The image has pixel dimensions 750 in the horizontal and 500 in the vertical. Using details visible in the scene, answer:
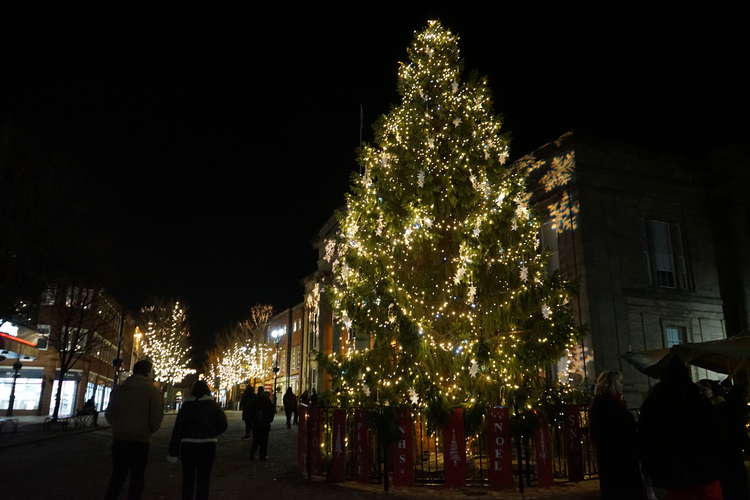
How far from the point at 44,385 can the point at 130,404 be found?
43.4 m

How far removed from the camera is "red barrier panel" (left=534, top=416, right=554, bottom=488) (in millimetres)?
9820

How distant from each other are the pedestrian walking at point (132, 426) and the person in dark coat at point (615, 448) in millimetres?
5031

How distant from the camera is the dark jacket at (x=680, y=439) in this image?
3.99m

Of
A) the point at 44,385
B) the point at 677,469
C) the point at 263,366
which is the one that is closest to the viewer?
the point at 677,469

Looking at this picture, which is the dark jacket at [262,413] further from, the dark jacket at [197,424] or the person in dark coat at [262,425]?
the dark jacket at [197,424]

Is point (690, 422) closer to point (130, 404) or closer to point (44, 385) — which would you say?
point (130, 404)

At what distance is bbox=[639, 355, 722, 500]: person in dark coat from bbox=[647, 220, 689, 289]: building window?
59.8ft

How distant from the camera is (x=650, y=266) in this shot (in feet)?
68.2

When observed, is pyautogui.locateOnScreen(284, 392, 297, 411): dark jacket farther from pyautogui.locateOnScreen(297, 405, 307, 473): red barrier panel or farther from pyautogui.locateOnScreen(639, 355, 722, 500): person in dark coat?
pyautogui.locateOnScreen(639, 355, 722, 500): person in dark coat

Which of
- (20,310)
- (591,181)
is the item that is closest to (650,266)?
(591,181)

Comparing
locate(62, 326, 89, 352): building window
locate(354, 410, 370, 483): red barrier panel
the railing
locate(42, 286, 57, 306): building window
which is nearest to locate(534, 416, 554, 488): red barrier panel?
the railing

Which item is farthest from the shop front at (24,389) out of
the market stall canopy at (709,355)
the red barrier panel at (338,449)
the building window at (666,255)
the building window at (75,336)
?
the building window at (666,255)

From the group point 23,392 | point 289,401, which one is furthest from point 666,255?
point 23,392

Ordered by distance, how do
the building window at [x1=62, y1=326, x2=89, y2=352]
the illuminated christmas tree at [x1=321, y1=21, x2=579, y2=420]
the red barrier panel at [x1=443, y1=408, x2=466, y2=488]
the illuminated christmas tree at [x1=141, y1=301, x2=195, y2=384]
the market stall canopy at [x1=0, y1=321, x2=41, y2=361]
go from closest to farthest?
the red barrier panel at [x1=443, y1=408, x2=466, y2=488]
the illuminated christmas tree at [x1=321, y1=21, x2=579, y2=420]
the market stall canopy at [x1=0, y1=321, x2=41, y2=361]
the building window at [x1=62, y1=326, x2=89, y2=352]
the illuminated christmas tree at [x1=141, y1=301, x2=195, y2=384]
